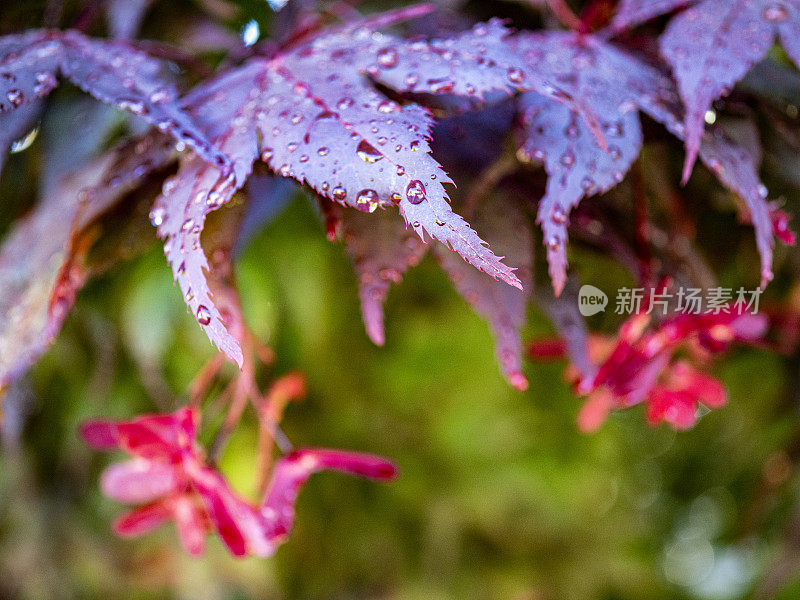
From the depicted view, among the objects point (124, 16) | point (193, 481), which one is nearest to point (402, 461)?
point (193, 481)

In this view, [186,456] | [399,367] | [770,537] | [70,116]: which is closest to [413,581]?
[399,367]

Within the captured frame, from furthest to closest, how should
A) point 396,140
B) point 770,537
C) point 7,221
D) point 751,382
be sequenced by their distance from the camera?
point 770,537
point 751,382
point 7,221
point 396,140

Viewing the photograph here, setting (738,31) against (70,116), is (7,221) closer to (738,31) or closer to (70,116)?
(70,116)

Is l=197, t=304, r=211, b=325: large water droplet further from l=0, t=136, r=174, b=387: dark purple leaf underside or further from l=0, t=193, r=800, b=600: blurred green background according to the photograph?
l=0, t=193, r=800, b=600: blurred green background

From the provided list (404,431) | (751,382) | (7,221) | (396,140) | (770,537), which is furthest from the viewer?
(404,431)

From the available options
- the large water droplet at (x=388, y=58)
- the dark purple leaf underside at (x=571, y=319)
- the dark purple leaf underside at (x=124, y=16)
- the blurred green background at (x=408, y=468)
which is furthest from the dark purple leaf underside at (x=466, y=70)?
the blurred green background at (x=408, y=468)

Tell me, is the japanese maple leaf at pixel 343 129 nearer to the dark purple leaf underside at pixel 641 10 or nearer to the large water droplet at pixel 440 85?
the large water droplet at pixel 440 85
